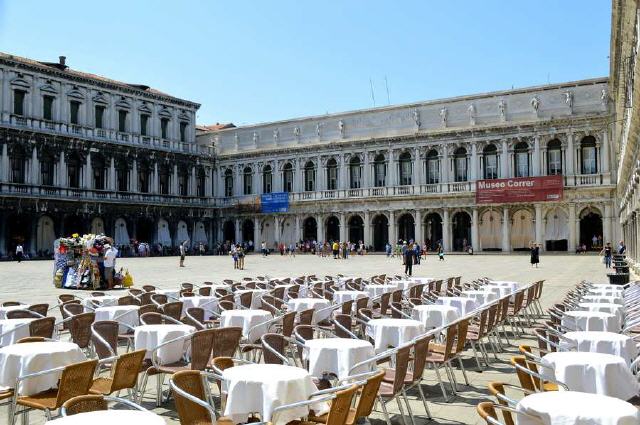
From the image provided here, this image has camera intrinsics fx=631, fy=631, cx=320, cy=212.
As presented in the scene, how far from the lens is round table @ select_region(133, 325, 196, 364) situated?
6488mm

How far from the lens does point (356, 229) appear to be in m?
50.6

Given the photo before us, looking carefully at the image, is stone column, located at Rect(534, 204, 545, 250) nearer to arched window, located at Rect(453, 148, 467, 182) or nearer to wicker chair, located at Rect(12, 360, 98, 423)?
arched window, located at Rect(453, 148, 467, 182)

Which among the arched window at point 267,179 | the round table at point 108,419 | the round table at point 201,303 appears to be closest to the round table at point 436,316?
the round table at point 201,303

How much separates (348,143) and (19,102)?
23.4 meters

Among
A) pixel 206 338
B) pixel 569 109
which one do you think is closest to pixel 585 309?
pixel 206 338

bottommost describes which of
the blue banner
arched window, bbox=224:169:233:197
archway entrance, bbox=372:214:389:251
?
archway entrance, bbox=372:214:389:251

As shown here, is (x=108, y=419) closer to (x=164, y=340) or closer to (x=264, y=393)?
(x=264, y=393)

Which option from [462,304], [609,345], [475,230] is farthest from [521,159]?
[609,345]

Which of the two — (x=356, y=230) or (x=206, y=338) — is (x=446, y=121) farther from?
(x=206, y=338)

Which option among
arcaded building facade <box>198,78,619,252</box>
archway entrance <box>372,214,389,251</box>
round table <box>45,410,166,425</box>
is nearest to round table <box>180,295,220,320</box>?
round table <box>45,410,166,425</box>

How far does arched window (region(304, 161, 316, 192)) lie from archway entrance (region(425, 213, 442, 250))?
9.87m

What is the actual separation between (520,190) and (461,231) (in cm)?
696

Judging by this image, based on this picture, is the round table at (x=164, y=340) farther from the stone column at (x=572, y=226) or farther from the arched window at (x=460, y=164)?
the arched window at (x=460, y=164)

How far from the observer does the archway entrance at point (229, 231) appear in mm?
55781
